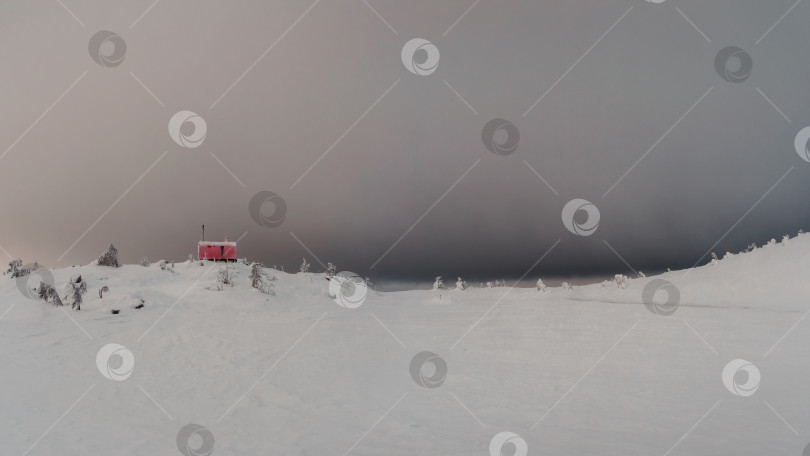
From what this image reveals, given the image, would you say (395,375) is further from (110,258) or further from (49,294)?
(110,258)

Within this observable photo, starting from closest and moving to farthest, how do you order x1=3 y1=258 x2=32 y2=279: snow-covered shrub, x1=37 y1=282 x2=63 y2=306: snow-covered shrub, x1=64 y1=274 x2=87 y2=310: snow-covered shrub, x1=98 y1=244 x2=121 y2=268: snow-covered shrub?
x1=64 y1=274 x2=87 y2=310: snow-covered shrub, x1=37 y1=282 x2=63 y2=306: snow-covered shrub, x1=3 y1=258 x2=32 y2=279: snow-covered shrub, x1=98 y1=244 x2=121 y2=268: snow-covered shrub

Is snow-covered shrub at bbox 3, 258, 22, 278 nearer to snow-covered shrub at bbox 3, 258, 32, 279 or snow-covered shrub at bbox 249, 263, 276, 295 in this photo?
snow-covered shrub at bbox 3, 258, 32, 279

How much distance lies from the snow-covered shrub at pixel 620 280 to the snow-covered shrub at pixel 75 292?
80.9 feet

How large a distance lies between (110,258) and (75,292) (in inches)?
295

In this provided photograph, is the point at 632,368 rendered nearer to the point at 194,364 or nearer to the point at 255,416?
the point at 255,416

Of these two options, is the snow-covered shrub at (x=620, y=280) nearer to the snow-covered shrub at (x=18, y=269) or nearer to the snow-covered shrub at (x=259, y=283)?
the snow-covered shrub at (x=259, y=283)

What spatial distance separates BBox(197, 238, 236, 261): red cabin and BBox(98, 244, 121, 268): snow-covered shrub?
4.75 metres

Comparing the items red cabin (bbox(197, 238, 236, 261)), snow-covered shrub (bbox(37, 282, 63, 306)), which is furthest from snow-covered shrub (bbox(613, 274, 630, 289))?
snow-covered shrub (bbox(37, 282, 63, 306))

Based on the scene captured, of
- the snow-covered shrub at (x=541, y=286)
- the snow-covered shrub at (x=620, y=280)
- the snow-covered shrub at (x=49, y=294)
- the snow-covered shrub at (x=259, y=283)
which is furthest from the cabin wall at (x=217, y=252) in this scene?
the snow-covered shrub at (x=620, y=280)

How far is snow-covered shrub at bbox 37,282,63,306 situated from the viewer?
17.3 metres

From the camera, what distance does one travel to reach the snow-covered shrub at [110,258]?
2391cm

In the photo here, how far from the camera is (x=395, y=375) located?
12.4 metres

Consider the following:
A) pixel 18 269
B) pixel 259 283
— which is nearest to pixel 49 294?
pixel 18 269

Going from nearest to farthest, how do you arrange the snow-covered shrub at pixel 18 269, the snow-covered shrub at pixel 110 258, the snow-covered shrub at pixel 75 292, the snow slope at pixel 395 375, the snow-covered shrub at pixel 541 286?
the snow slope at pixel 395 375
the snow-covered shrub at pixel 75 292
the snow-covered shrub at pixel 18 269
the snow-covered shrub at pixel 110 258
the snow-covered shrub at pixel 541 286
